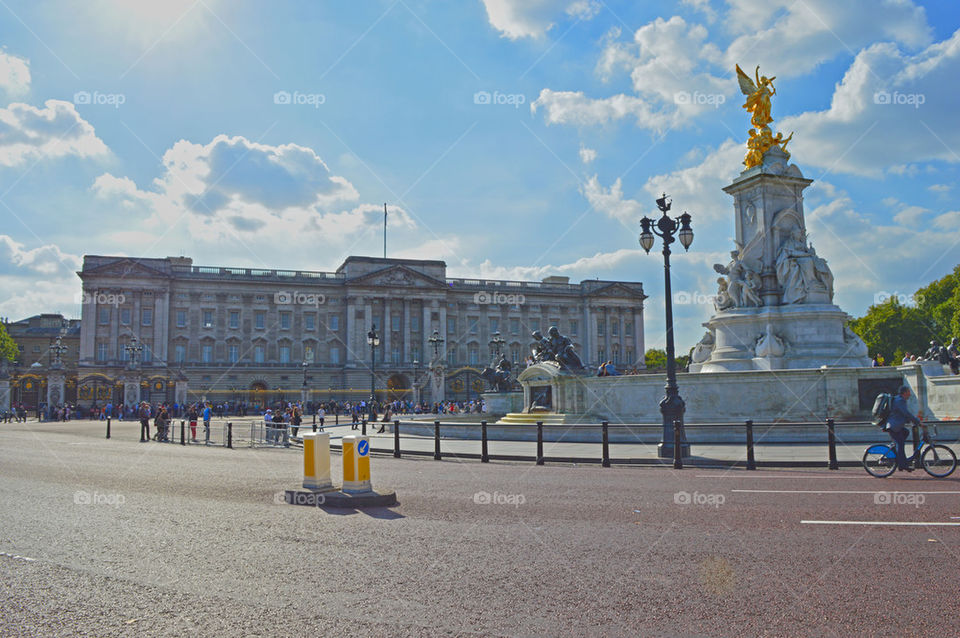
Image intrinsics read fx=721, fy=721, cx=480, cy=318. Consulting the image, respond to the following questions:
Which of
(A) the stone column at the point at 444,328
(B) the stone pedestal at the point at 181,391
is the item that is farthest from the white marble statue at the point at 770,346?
(A) the stone column at the point at 444,328

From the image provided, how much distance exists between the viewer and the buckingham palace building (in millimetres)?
83500

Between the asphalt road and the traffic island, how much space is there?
1.45 feet

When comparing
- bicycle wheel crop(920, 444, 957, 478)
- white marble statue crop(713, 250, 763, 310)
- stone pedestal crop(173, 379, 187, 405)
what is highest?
white marble statue crop(713, 250, 763, 310)

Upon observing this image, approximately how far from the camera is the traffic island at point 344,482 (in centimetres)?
991

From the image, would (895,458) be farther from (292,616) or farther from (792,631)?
(292,616)

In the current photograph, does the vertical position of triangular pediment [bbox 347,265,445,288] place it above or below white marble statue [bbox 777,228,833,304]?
above

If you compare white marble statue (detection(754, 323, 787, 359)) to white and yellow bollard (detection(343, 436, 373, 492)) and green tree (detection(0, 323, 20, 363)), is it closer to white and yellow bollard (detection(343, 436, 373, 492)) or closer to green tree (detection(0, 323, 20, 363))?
white and yellow bollard (detection(343, 436, 373, 492))

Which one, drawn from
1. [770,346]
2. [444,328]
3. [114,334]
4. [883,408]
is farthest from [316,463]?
[444,328]

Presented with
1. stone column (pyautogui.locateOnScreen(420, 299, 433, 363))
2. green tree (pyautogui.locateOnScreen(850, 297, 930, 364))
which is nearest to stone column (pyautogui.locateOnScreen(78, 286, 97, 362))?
stone column (pyautogui.locateOnScreen(420, 299, 433, 363))

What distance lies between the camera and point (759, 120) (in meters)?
26.0

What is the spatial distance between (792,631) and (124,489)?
35.5ft

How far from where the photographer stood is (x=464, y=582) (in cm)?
575

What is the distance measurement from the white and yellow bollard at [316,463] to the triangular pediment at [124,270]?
8311 cm

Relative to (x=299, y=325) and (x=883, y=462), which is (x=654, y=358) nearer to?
(x=299, y=325)
